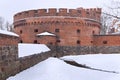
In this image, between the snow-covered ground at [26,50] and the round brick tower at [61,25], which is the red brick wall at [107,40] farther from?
the snow-covered ground at [26,50]

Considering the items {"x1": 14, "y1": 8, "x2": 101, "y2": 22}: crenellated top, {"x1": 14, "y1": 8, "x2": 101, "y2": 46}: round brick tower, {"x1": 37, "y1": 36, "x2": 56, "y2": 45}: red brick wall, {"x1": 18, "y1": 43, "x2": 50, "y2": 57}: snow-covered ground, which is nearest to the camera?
{"x1": 18, "y1": 43, "x2": 50, "y2": 57}: snow-covered ground

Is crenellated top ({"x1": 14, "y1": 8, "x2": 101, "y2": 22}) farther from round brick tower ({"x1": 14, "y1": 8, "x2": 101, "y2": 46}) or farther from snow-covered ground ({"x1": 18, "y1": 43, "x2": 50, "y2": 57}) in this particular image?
snow-covered ground ({"x1": 18, "y1": 43, "x2": 50, "y2": 57})

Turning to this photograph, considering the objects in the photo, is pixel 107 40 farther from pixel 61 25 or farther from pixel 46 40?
pixel 46 40

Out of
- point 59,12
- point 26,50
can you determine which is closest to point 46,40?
point 59,12

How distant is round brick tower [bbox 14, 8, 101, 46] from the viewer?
2117 centimetres

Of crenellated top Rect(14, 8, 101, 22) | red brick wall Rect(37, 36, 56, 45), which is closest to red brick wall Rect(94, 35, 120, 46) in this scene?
crenellated top Rect(14, 8, 101, 22)

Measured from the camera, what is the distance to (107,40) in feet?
71.5

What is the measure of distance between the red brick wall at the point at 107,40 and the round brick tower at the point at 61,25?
0.54 metres

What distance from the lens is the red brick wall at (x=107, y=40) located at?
2138cm

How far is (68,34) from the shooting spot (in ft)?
69.5

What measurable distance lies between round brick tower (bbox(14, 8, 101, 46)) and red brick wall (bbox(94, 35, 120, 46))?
0.54m

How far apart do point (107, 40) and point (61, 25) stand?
12.9 ft

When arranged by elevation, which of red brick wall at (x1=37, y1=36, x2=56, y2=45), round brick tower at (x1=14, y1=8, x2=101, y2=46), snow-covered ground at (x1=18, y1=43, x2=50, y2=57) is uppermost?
round brick tower at (x1=14, y1=8, x2=101, y2=46)

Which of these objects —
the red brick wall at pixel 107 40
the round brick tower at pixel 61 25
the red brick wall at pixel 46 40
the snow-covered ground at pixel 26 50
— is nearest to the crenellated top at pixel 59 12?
the round brick tower at pixel 61 25
